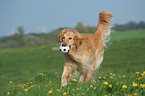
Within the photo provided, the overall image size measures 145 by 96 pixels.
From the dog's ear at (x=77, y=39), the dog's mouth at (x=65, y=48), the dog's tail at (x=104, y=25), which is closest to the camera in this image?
the dog's mouth at (x=65, y=48)

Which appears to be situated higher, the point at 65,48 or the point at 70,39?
the point at 70,39

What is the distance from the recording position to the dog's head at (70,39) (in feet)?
14.3

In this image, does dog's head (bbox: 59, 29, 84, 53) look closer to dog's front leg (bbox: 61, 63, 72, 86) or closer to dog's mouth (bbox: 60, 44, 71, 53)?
dog's mouth (bbox: 60, 44, 71, 53)

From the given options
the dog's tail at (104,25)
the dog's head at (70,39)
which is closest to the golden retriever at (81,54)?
the dog's head at (70,39)

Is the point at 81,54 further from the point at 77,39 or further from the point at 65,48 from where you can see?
the point at 65,48

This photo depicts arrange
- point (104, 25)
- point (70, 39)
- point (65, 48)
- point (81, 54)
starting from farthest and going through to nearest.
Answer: point (104, 25) → point (81, 54) → point (70, 39) → point (65, 48)

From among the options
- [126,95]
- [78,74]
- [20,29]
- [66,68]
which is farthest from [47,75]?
[20,29]

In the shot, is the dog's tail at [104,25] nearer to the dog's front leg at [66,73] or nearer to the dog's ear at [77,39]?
the dog's ear at [77,39]

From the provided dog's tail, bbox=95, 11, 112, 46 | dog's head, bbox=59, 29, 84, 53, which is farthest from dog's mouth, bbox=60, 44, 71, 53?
dog's tail, bbox=95, 11, 112, 46

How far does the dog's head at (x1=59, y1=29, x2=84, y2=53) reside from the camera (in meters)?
4.36

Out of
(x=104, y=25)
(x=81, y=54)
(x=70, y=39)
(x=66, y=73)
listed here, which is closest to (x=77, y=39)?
(x=70, y=39)

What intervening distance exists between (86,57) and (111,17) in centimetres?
270

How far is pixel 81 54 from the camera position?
486 centimetres

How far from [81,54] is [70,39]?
0.61 metres
